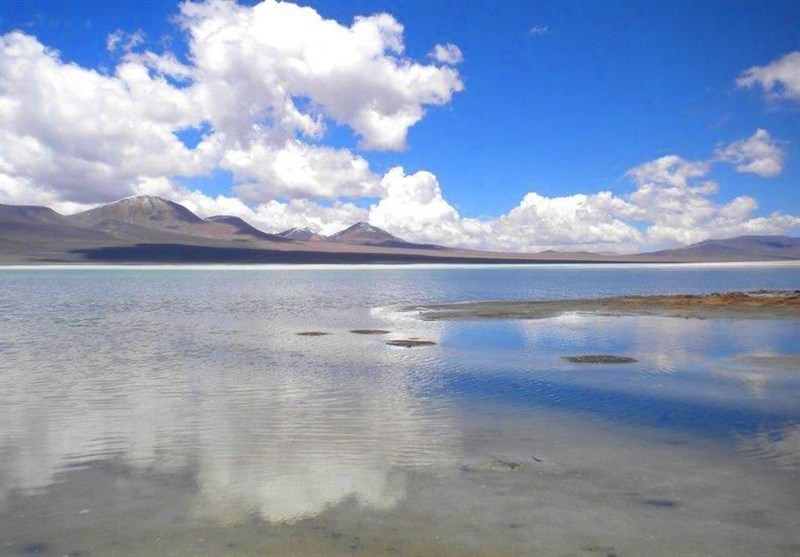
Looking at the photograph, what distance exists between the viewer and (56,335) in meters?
25.7

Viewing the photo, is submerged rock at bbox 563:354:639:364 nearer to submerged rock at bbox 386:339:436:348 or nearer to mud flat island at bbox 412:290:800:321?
submerged rock at bbox 386:339:436:348

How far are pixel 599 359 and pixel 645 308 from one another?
20.2m

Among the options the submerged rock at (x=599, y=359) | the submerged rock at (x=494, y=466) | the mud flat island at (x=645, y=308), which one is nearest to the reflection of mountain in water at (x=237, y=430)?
the submerged rock at (x=494, y=466)

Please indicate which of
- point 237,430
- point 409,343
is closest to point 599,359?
point 409,343

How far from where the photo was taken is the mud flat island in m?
34.0

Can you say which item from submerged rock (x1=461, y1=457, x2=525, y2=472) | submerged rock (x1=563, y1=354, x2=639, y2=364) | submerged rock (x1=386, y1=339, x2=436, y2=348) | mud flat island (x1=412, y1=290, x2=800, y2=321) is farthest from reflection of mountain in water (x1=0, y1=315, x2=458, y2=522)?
mud flat island (x1=412, y1=290, x2=800, y2=321)

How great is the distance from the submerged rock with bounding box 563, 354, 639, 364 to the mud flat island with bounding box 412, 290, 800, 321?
13654 millimetres

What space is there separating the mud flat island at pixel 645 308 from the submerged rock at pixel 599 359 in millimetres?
13654

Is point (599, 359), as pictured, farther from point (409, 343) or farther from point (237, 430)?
point (237, 430)

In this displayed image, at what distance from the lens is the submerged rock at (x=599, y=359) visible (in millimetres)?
19031

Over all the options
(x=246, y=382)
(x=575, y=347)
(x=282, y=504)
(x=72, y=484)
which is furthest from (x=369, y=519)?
(x=575, y=347)

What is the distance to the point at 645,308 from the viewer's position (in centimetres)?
3784

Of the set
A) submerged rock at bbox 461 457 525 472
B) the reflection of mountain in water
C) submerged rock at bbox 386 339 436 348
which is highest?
submerged rock at bbox 461 457 525 472

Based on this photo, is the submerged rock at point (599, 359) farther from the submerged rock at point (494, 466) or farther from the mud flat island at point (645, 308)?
the mud flat island at point (645, 308)
